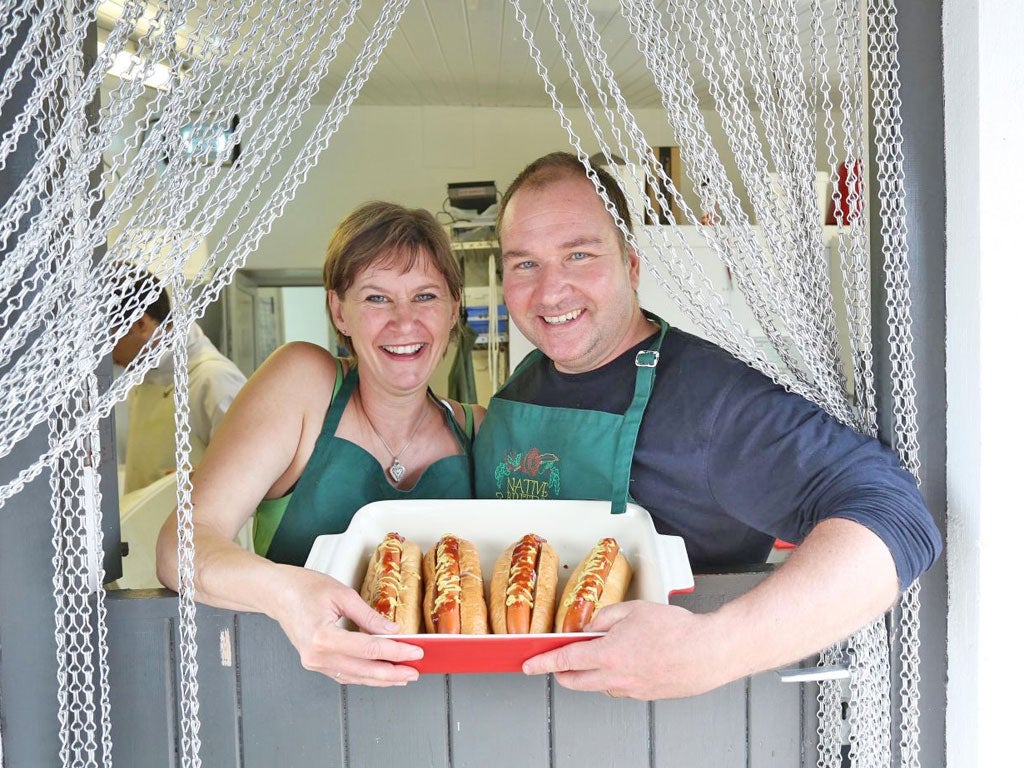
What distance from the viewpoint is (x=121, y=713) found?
4.22ft

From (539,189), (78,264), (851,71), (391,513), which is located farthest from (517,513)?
(851,71)

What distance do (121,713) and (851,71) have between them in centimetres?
151

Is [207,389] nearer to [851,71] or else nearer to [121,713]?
[121,713]

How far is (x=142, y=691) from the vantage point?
128 centimetres

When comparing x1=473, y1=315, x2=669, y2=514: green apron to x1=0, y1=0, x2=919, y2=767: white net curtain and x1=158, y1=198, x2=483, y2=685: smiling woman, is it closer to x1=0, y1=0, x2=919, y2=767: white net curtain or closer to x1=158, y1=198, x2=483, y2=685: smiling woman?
x1=158, y1=198, x2=483, y2=685: smiling woman

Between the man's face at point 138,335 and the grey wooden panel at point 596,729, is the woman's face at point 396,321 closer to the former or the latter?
the grey wooden panel at point 596,729

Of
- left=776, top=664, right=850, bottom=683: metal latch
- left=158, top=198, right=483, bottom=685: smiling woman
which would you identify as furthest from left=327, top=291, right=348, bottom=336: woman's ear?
left=776, top=664, right=850, bottom=683: metal latch

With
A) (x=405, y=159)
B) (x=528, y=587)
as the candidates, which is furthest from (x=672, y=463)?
(x=405, y=159)

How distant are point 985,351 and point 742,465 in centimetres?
38

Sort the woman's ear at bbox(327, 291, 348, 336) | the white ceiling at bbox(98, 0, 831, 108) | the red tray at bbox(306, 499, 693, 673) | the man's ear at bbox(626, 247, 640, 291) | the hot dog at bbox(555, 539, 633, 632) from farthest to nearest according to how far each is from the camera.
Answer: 1. the white ceiling at bbox(98, 0, 831, 108)
2. the woman's ear at bbox(327, 291, 348, 336)
3. the man's ear at bbox(626, 247, 640, 291)
4. the red tray at bbox(306, 499, 693, 673)
5. the hot dog at bbox(555, 539, 633, 632)

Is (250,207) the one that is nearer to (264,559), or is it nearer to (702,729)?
(264,559)

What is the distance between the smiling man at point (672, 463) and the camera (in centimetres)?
97

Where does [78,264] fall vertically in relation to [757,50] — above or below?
below

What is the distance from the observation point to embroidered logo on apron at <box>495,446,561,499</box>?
4.92ft
